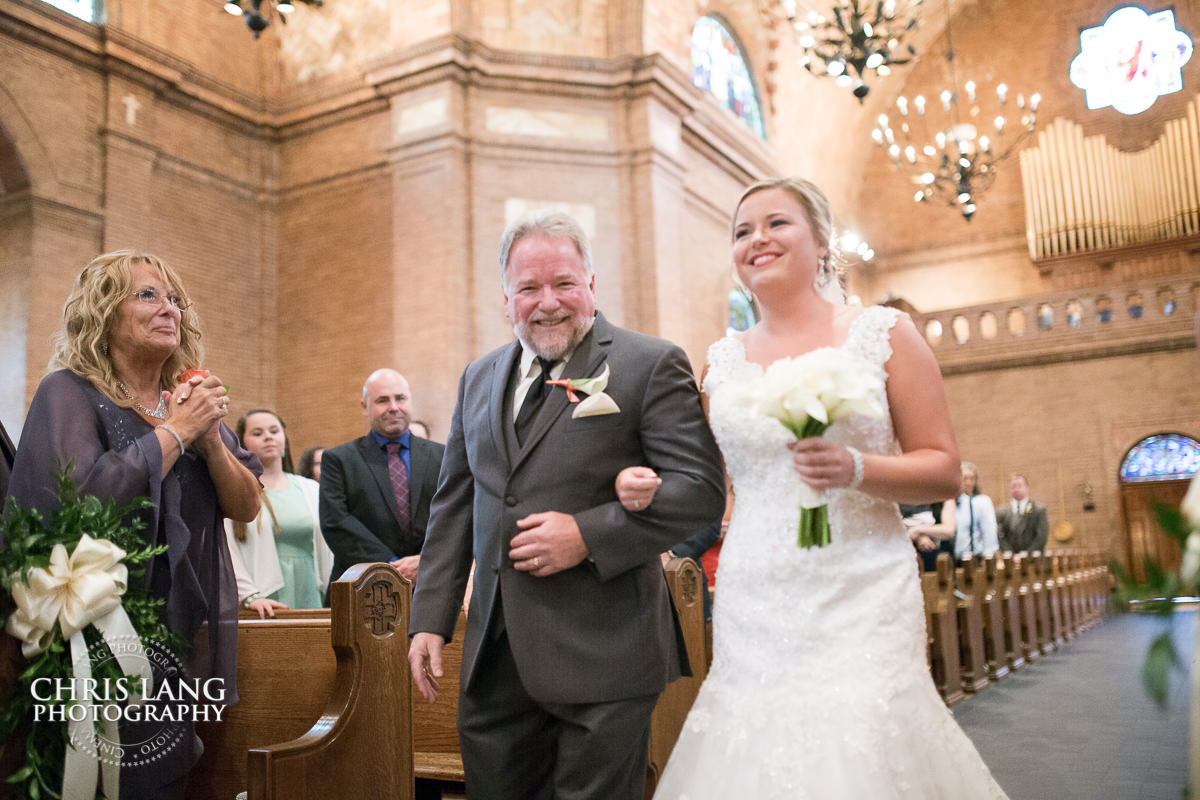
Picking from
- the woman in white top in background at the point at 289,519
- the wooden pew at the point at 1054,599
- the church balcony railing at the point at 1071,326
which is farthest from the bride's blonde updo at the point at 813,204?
the church balcony railing at the point at 1071,326

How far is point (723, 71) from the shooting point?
52.1 ft

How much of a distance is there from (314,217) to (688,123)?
16.5 feet

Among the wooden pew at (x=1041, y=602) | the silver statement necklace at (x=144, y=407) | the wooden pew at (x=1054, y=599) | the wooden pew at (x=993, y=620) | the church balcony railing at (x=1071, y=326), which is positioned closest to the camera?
the silver statement necklace at (x=144, y=407)

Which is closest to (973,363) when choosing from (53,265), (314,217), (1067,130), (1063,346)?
(1063,346)

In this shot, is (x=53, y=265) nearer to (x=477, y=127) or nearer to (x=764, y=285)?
(x=477, y=127)

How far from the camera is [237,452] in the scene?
10.2ft

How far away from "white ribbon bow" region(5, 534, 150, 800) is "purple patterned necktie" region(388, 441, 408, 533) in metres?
2.72

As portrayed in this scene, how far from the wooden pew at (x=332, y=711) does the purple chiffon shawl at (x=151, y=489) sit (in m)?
0.32

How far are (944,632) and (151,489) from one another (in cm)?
551

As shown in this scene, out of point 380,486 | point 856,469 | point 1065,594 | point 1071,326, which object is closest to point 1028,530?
point 1065,594

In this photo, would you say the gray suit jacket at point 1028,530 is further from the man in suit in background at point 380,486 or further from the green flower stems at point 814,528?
the green flower stems at point 814,528

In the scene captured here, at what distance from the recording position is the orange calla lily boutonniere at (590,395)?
7.13ft

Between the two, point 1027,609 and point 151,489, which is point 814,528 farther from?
point 1027,609

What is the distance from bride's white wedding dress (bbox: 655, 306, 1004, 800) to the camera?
2096 mm
